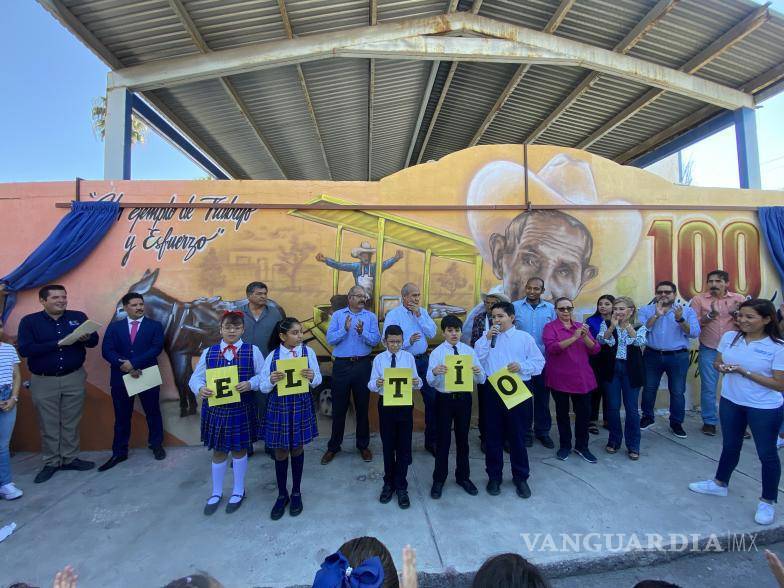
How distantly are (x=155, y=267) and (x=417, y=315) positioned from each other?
11.9 feet

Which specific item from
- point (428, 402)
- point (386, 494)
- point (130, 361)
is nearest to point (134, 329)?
point (130, 361)

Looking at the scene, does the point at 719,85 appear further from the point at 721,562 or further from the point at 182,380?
the point at 182,380

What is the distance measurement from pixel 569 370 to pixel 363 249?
10.0 ft

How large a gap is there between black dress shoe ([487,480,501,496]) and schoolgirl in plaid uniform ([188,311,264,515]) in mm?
2371

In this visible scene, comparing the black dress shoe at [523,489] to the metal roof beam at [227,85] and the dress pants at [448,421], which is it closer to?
the dress pants at [448,421]

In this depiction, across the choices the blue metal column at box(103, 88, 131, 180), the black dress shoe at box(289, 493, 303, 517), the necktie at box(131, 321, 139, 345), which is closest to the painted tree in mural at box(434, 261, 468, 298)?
the black dress shoe at box(289, 493, 303, 517)

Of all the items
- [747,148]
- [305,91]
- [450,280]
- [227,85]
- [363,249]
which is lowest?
[450,280]

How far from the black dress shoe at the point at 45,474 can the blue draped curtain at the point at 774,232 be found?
10.2 meters

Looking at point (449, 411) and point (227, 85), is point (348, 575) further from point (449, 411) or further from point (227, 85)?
point (227, 85)

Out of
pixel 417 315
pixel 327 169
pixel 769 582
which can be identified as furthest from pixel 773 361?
pixel 327 169

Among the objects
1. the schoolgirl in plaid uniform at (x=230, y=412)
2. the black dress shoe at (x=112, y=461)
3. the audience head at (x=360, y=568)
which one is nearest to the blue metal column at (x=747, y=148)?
the schoolgirl in plaid uniform at (x=230, y=412)

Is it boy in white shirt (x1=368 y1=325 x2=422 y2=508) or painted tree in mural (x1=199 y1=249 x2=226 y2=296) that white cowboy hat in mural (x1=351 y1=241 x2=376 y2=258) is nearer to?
painted tree in mural (x1=199 y1=249 x2=226 y2=296)

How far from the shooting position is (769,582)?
2.77 metres

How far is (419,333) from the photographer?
4637mm
